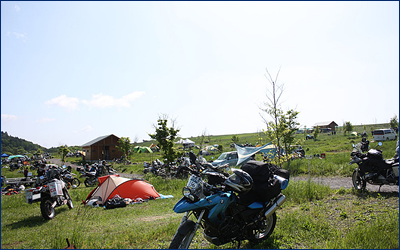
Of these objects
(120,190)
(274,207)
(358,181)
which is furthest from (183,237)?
(120,190)

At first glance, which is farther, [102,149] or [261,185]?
[102,149]

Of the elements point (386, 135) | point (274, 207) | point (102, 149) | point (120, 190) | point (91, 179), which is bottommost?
point (91, 179)

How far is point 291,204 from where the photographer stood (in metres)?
6.43

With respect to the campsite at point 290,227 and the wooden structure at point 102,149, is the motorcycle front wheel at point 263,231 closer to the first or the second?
the campsite at point 290,227

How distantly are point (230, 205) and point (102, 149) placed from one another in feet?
130

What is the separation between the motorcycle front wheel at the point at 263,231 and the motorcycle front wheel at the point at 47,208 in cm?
618

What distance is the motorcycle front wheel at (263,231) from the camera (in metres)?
4.05

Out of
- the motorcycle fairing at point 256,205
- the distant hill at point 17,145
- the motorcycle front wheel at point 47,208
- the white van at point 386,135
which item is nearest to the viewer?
the motorcycle fairing at point 256,205

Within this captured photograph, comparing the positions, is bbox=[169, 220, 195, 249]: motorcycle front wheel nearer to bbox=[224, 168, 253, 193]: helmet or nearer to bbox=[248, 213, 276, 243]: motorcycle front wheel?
bbox=[224, 168, 253, 193]: helmet

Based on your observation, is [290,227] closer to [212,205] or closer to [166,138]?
[212,205]

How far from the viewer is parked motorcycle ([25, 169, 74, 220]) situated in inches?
281

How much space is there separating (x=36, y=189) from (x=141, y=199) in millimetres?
3657

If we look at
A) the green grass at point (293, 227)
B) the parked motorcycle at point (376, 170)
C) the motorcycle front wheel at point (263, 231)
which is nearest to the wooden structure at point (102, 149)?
the green grass at point (293, 227)

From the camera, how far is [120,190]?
9.70m
